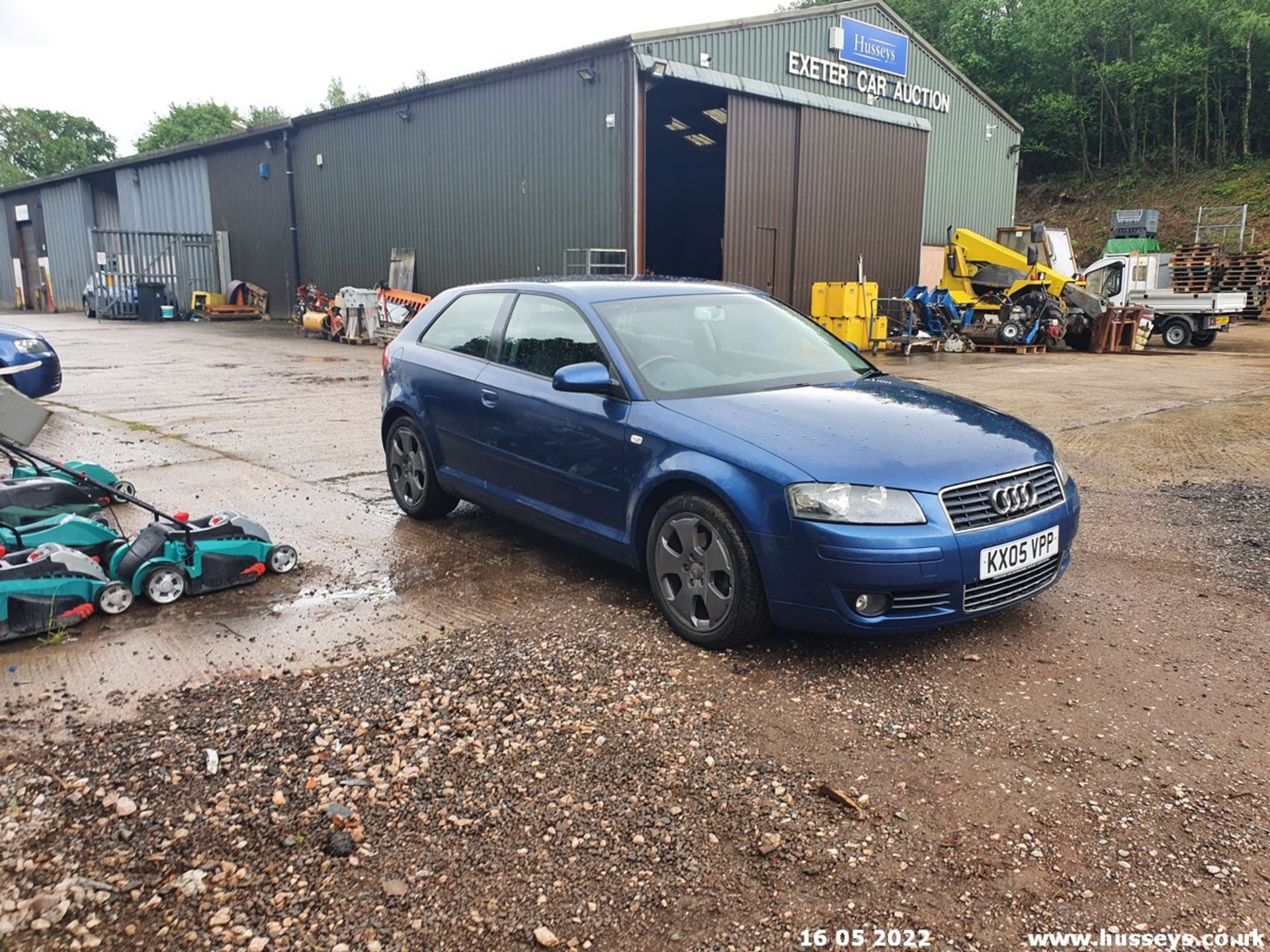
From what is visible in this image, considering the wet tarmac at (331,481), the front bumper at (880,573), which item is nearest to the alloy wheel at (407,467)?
the wet tarmac at (331,481)

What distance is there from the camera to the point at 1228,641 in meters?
3.91

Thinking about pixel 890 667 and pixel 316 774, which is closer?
pixel 316 774

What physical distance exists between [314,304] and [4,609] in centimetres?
2188

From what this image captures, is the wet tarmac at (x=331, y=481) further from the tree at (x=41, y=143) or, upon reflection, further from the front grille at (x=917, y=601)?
the tree at (x=41, y=143)

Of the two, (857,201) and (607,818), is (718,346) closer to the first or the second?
(607,818)

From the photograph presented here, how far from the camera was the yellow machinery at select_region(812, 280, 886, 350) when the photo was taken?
1812cm

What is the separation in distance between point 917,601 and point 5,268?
46.7m

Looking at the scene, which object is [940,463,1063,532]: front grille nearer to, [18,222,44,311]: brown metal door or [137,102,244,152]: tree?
[18,222,44,311]: brown metal door

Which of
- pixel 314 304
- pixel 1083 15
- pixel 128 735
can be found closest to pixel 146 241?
pixel 314 304

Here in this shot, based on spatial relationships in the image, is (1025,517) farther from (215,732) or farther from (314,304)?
(314,304)

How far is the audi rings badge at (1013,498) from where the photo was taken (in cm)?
369

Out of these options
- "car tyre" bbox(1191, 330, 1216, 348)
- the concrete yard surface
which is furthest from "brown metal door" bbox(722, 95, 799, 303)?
the concrete yard surface

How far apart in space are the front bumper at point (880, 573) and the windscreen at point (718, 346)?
1.06m

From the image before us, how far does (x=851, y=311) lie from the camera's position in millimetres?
18156
